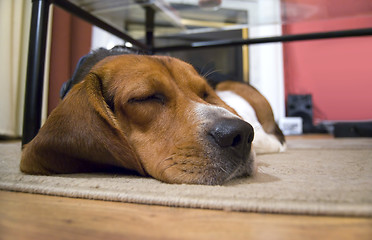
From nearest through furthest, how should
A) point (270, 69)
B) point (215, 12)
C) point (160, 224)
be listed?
point (160, 224) → point (215, 12) → point (270, 69)

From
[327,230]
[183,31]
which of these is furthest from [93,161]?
[183,31]

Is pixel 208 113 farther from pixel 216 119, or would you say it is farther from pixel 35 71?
pixel 35 71

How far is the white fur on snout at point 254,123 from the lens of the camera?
7.42 ft

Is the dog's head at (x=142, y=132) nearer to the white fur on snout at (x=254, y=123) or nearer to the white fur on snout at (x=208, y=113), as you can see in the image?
the white fur on snout at (x=208, y=113)

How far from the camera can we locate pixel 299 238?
615mm

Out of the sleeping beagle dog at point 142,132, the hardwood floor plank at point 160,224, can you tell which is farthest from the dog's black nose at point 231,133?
the hardwood floor plank at point 160,224

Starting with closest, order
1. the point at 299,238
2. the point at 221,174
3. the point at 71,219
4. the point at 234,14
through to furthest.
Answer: the point at 299,238
the point at 71,219
the point at 221,174
the point at 234,14

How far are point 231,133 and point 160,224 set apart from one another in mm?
465

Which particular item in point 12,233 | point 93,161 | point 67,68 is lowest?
point 12,233

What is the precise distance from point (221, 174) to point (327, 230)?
46cm

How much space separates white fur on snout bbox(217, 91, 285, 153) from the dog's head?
3.26 ft

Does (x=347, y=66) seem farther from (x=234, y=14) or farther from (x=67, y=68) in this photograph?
(x=67, y=68)

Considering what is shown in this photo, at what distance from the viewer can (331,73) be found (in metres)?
5.89

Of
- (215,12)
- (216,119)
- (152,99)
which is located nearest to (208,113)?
(216,119)
